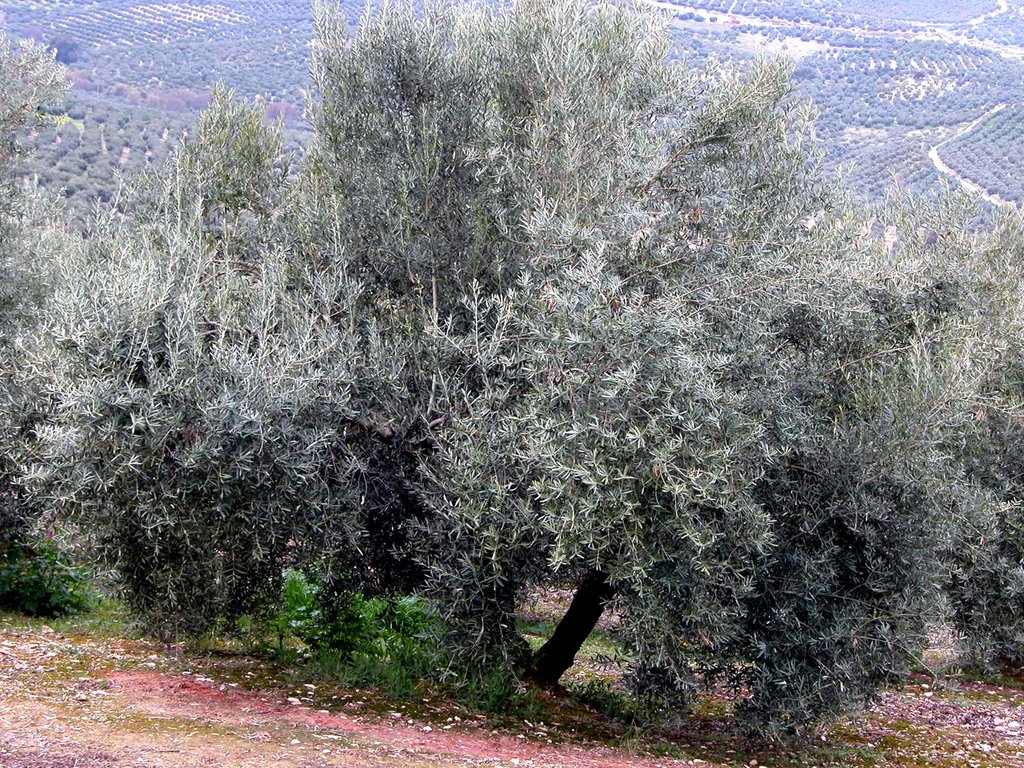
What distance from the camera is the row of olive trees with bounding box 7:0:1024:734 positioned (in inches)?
286

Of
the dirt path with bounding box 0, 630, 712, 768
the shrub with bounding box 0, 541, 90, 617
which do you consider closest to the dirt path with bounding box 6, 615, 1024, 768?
the dirt path with bounding box 0, 630, 712, 768

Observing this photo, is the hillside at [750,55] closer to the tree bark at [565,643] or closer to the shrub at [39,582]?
the shrub at [39,582]

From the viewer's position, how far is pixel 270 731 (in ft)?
25.6

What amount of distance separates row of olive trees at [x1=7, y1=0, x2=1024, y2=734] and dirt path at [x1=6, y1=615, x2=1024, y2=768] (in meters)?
0.78

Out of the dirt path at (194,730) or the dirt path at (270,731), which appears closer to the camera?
the dirt path at (194,730)

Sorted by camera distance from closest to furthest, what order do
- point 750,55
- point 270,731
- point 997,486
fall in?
point 270,731, point 997,486, point 750,55

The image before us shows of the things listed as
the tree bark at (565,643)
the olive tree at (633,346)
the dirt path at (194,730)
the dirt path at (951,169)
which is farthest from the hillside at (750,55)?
the tree bark at (565,643)

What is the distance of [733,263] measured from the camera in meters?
8.58

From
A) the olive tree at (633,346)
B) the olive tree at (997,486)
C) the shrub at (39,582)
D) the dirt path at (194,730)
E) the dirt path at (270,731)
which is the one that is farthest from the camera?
the olive tree at (997,486)

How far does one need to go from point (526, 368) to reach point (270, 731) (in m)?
3.71

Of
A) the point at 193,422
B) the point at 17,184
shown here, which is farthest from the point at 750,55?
the point at 193,422

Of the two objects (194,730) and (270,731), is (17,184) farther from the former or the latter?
(270,731)

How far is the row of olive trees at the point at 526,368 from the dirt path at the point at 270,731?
78cm

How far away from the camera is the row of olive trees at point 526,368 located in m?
7.26
